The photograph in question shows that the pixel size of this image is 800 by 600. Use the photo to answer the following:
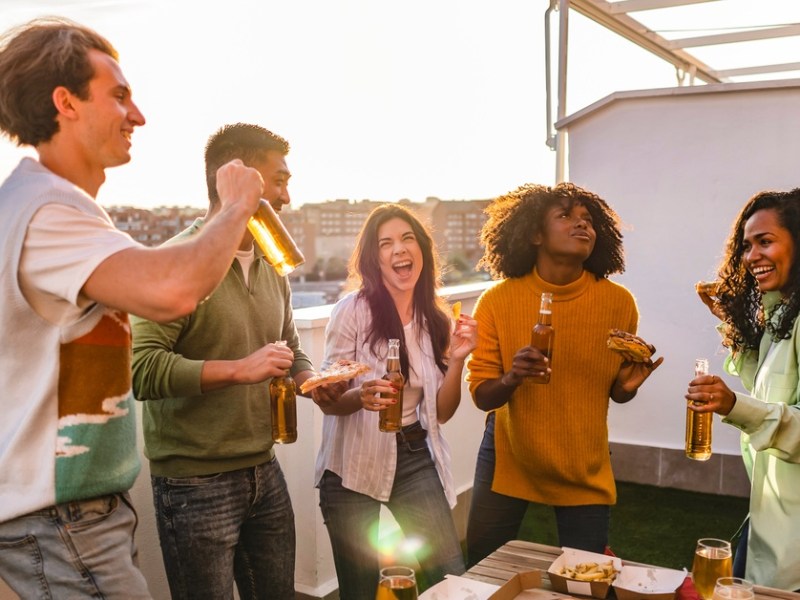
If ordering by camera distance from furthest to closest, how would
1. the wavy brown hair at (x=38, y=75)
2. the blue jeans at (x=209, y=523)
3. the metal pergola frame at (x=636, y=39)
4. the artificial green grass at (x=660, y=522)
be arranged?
the metal pergola frame at (x=636, y=39) < the artificial green grass at (x=660, y=522) < the blue jeans at (x=209, y=523) < the wavy brown hair at (x=38, y=75)

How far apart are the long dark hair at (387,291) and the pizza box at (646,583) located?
1.10 metres

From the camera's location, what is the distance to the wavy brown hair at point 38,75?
58.7 inches

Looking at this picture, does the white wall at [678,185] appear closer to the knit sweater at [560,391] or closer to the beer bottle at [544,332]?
the knit sweater at [560,391]

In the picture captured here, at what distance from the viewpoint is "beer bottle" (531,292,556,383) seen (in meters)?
2.58

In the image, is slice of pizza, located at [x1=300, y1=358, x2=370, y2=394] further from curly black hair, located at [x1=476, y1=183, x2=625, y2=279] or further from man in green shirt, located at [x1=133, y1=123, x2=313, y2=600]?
curly black hair, located at [x1=476, y1=183, x2=625, y2=279]

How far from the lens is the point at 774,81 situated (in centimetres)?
511

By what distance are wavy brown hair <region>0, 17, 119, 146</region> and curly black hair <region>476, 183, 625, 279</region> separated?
1755mm

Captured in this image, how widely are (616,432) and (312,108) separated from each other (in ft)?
45.4

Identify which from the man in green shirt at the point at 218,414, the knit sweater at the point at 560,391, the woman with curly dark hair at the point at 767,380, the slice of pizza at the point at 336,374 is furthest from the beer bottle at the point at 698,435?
the man in green shirt at the point at 218,414

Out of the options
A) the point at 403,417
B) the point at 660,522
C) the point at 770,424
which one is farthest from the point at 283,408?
the point at 660,522

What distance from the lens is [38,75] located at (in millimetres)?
1494

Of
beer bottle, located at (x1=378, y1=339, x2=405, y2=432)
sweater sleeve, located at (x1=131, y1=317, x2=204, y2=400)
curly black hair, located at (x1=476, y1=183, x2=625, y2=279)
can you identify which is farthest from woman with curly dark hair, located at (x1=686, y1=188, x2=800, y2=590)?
sweater sleeve, located at (x1=131, y1=317, x2=204, y2=400)

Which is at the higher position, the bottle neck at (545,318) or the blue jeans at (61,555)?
the bottle neck at (545,318)

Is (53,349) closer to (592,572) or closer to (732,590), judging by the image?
(592,572)
